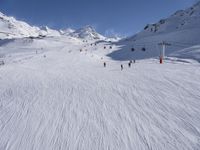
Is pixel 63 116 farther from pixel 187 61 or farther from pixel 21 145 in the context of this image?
pixel 187 61

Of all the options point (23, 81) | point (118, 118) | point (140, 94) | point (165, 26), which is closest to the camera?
point (118, 118)

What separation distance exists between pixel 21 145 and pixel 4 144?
74 cm

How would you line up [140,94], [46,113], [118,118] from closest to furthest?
[118,118]
[46,113]
[140,94]

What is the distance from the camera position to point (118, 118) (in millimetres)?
9969

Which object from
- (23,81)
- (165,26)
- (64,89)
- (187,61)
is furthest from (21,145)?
(165,26)

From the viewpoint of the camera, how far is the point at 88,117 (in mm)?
10242

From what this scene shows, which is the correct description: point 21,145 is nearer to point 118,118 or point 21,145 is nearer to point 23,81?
point 118,118

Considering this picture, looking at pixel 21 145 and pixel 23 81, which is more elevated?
pixel 23 81

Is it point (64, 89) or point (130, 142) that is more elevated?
point (64, 89)

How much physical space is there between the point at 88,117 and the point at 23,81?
1007cm

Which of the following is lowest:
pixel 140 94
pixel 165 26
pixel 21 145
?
pixel 21 145

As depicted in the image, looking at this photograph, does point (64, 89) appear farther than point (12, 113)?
Yes

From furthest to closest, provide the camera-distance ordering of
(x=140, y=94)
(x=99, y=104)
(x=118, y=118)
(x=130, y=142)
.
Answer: (x=140, y=94) < (x=99, y=104) < (x=118, y=118) < (x=130, y=142)

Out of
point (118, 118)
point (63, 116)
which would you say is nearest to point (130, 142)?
point (118, 118)
